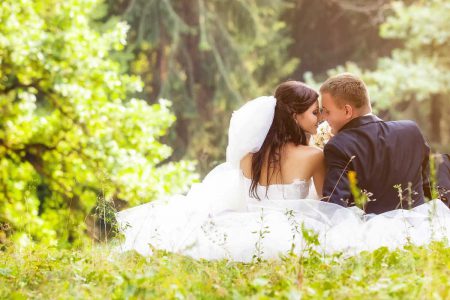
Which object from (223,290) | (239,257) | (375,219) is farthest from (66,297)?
(375,219)

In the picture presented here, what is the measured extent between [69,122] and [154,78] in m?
7.64

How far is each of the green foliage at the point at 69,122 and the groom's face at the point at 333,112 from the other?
3978 mm

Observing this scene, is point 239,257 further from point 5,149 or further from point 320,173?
point 5,149

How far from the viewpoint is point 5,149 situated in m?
9.52

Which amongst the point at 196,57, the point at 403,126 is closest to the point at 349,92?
the point at 403,126

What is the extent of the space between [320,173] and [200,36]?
38.1 ft

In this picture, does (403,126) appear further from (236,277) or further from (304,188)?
(236,277)

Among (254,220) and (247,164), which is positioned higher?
(247,164)

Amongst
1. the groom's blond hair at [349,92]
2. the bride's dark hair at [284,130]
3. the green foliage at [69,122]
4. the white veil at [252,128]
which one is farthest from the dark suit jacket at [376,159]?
the green foliage at [69,122]

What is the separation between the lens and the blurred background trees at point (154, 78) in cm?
891

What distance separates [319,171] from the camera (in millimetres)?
5039

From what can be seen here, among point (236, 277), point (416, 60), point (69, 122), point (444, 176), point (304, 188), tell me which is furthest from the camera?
point (416, 60)

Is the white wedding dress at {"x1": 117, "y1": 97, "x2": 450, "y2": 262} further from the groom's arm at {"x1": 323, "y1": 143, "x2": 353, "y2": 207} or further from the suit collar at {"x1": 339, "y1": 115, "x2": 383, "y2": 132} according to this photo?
the suit collar at {"x1": 339, "y1": 115, "x2": 383, "y2": 132}

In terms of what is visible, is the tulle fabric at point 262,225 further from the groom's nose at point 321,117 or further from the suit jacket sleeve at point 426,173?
the groom's nose at point 321,117
